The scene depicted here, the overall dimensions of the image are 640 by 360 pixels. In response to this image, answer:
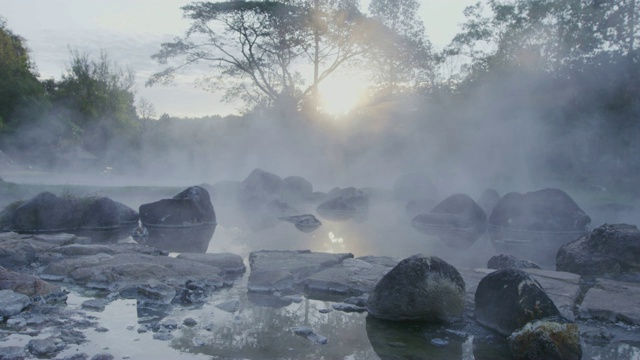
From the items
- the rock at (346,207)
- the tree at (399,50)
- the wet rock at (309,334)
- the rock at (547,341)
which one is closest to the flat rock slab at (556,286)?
the rock at (547,341)

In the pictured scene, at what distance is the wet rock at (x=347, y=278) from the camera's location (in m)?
5.46

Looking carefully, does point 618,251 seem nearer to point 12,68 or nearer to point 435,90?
point 435,90

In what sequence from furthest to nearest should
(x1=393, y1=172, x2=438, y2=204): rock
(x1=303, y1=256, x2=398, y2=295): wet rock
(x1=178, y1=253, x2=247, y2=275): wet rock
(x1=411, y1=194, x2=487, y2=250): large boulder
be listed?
1. (x1=393, y1=172, x2=438, y2=204): rock
2. (x1=411, y1=194, x2=487, y2=250): large boulder
3. (x1=178, y1=253, x2=247, y2=275): wet rock
4. (x1=303, y1=256, x2=398, y2=295): wet rock

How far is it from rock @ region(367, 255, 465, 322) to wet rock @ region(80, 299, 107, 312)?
2214 millimetres

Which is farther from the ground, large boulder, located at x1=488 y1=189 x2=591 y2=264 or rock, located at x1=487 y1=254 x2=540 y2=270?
large boulder, located at x1=488 y1=189 x2=591 y2=264

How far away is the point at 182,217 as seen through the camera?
10375 millimetres

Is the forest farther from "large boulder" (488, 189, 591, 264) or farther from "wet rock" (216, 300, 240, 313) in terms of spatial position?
"wet rock" (216, 300, 240, 313)

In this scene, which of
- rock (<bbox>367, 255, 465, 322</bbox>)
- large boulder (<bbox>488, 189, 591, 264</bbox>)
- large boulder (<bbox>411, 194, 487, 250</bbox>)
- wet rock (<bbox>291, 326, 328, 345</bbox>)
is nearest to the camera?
wet rock (<bbox>291, 326, 328, 345</bbox>)

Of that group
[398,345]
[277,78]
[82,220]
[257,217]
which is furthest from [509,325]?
[277,78]

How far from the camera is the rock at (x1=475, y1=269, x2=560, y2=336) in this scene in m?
4.20

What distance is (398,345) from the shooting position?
13.5ft

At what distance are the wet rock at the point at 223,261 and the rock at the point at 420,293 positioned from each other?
6.50 ft

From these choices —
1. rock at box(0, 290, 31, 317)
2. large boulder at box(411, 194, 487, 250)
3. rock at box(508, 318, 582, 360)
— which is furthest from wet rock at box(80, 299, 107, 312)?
large boulder at box(411, 194, 487, 250)

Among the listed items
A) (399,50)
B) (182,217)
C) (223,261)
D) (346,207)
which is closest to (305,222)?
(182,217)
